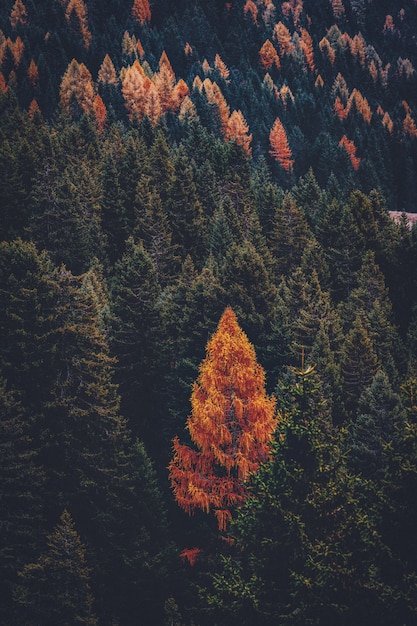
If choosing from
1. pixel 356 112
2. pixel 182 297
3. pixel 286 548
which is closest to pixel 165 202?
pixel 182 297

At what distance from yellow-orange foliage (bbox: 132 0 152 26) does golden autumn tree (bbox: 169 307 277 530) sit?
15758cm

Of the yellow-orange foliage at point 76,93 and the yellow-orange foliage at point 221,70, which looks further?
the yellow-orange foliage at point 221,70

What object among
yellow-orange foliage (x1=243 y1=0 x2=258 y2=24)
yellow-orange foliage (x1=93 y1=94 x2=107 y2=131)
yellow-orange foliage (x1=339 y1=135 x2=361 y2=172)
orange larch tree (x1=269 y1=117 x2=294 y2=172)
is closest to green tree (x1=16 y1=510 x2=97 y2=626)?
yellow-orange foliage (x1=93 y1=94 x2=107 y2=131)

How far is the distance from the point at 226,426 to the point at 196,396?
181cm

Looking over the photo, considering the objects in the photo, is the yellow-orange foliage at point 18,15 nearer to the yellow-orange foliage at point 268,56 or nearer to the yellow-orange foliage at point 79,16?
the yellow-orange foliage at point 79,16

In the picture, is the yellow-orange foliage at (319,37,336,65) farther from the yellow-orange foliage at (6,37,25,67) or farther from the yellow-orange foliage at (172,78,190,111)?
the yellow-orange foliage at (6,37,25,67)

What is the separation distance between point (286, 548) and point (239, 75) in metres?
142

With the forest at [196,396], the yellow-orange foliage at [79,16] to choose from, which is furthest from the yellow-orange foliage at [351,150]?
the yellow-orange foliage at [79,16]

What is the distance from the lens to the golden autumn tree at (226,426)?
2695cm

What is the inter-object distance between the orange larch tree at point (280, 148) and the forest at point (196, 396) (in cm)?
2239

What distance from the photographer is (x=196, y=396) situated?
28.0 m

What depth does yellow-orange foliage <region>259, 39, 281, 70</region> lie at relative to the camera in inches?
6355

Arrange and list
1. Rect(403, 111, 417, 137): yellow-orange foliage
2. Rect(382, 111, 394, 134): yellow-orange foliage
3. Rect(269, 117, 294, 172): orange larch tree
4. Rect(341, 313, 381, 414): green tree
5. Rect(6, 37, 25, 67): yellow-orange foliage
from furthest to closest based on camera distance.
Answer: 1. Rect(403, 111, 417, 137): yellow-orange foliage
2. Rect(382, 111, 394, 134): yellow-orange foliage
3. Rect(6, 37, 25, 67): yellow-orange foliage
4. Rect(269, 117, 294, 172): orange larch tree
5. Rect(341, 313, 381, 414): green tree

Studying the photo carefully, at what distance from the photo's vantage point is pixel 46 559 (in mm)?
25062
